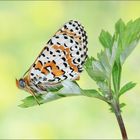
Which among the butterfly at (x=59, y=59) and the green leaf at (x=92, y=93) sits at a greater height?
the butterfly at (x=59, y=59)

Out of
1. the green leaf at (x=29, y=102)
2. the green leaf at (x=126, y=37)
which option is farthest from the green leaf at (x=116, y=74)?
the green leaf at (x=29, y=102)

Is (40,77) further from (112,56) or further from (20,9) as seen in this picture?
(20,9)

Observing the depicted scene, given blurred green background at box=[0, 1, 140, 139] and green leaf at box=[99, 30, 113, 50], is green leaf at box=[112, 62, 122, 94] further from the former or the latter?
blurred green background at box=[0, 1, 140, 139]

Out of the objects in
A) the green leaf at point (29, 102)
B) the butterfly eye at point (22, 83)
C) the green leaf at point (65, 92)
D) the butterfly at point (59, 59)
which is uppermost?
the butterfly at point (59, 59)

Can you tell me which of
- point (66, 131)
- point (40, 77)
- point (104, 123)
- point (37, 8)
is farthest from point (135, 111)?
point (40, 77)

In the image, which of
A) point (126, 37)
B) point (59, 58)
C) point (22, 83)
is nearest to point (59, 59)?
point (59, 58)

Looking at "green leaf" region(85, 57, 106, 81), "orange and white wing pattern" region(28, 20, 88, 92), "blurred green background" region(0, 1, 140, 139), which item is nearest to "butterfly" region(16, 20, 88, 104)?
"orange and white wing pattern" region(28, 20, 88, 92)

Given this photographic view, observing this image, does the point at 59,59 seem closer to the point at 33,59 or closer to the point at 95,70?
the point at 95,70

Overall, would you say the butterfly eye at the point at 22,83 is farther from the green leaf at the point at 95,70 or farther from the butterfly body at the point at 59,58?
the green leaf at the point at 95,70
